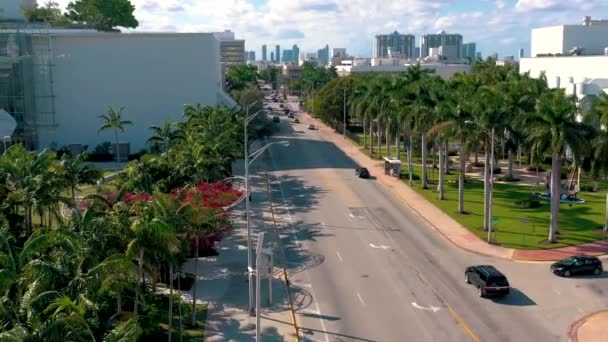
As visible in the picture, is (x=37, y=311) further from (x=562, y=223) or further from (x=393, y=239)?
(x=562, y=223)

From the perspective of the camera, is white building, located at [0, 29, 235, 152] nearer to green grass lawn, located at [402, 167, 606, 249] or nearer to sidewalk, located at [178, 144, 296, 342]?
green grass lawn, located at [402, 167, 606, 249]

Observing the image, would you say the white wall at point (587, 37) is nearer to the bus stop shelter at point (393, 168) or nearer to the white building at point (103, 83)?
the bus stop shelter at point (393, 168)

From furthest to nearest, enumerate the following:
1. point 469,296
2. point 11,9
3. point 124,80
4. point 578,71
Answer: point 11,9, point 124,80, point 578,71, point 469,296

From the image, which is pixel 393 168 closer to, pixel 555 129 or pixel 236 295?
pixel 555 129

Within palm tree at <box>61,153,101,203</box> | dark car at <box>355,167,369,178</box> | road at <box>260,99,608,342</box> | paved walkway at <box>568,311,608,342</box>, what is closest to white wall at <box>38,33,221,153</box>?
dark car at <box>355,167,369,178</box>

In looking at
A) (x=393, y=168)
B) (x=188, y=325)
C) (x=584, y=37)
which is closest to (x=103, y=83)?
(x=393, y=168)
